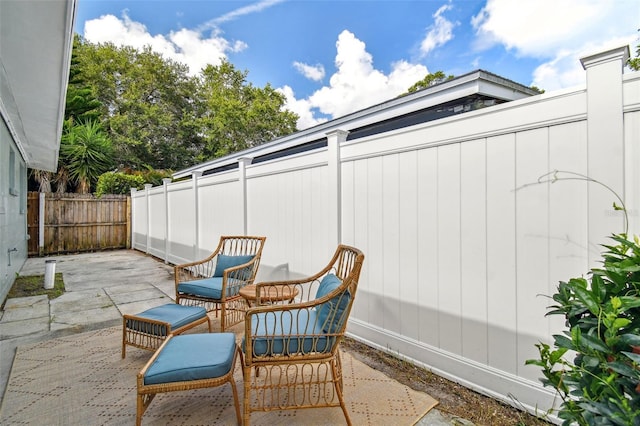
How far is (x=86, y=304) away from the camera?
4309 millimetres

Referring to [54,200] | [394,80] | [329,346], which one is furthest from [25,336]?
[394,80]

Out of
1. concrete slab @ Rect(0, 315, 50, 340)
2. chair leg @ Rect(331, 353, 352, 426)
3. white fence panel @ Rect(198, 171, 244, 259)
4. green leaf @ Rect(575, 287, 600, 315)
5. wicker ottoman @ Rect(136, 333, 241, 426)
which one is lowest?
concrete slab @ Rect(0, 315, 50, 340)

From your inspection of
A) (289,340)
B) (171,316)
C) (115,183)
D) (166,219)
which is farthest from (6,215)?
(115,183)

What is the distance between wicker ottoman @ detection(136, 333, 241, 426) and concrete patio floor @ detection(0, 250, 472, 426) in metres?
1.22

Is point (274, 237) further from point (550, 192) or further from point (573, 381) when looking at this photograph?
point (573, 381)

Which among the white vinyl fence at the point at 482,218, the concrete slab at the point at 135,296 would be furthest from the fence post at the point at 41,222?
the white vinyl fence at the point at 482,218

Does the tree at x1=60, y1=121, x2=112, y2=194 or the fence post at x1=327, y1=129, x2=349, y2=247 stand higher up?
the tree at x1=60, y1=121, x2=112, y2=194

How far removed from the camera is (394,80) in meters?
13.7

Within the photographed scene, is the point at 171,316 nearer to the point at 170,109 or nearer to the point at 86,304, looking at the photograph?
the point at 86,304

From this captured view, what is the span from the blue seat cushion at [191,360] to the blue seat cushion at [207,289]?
1135 millimetres

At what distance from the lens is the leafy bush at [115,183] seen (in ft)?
33.7

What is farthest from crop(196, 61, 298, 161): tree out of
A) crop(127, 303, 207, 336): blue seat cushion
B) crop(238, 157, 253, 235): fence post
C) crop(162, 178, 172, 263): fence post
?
crop(127, 303, 207, 336): blue seat cushion

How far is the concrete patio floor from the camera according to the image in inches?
124

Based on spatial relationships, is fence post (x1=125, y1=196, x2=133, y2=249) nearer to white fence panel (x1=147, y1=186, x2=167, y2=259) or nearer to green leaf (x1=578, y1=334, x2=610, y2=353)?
white fence panel (x1=147, y1=186, x2=167, y2=259)
